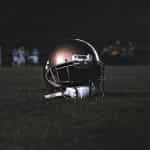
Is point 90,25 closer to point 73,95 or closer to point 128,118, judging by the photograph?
point 73,95

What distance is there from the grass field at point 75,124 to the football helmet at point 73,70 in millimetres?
347

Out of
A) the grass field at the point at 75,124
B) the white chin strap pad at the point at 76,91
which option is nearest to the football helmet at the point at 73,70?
the white chin strap pad at the point at 76,91

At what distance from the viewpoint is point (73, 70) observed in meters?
8.80

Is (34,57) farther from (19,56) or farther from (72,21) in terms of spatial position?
(72,21)

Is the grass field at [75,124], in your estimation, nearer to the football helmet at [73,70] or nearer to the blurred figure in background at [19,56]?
the football helmet at [73,70]

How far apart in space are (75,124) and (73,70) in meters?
2.90

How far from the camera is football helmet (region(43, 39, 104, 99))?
8.73 meters

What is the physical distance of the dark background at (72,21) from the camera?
89.3 feet

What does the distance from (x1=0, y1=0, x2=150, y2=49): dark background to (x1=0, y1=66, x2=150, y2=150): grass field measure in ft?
60.7

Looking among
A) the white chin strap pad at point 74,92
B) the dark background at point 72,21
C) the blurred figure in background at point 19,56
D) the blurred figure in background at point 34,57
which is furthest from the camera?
the dark background at point 72,21

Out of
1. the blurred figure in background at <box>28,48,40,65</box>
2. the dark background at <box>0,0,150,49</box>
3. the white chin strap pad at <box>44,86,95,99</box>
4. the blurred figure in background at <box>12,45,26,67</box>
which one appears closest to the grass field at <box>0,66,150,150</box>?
the white chin strap pad at <box>44,86,95,99</box>

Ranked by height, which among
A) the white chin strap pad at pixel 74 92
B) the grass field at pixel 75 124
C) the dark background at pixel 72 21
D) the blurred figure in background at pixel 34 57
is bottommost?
the grass field at pixel 75 124

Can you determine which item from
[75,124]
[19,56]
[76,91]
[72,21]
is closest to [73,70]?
[76,91]

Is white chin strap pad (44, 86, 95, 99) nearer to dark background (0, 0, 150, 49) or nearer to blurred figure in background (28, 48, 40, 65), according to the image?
blurred figure in background (28, 48, 40, 65)
